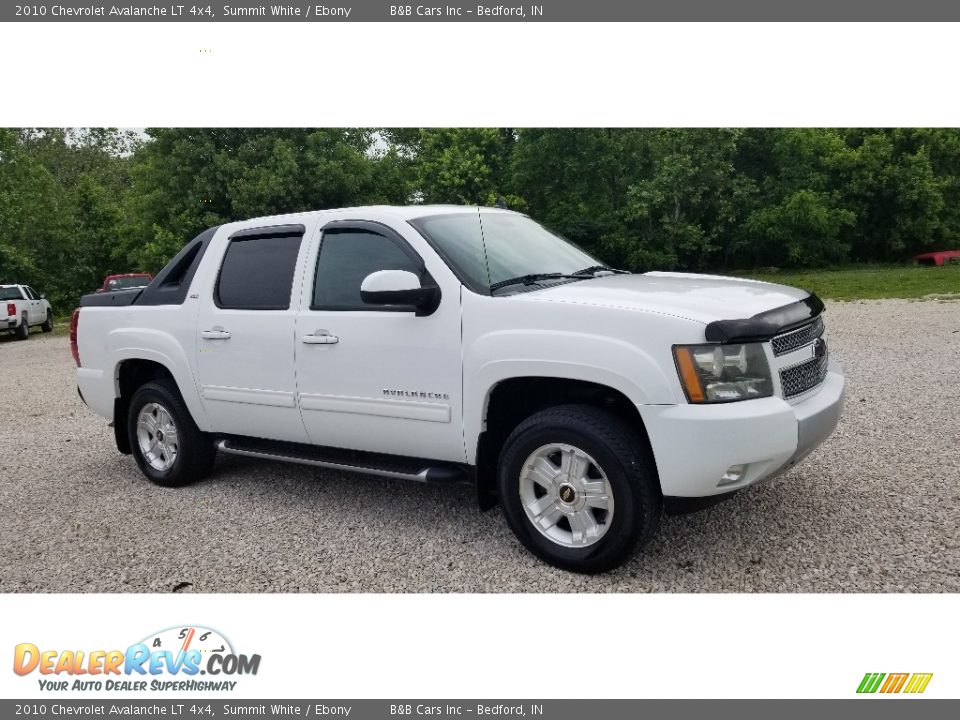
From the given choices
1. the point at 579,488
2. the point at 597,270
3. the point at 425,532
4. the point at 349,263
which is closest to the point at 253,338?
the point at 349,263

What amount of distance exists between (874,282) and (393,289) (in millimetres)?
24508

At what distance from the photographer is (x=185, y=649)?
323 cm

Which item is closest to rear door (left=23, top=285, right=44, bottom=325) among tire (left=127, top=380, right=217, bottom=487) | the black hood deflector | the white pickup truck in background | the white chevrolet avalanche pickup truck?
the white pickup truck in background

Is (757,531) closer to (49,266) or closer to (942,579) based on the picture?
(942,579)

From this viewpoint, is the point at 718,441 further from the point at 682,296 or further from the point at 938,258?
the point at 938,258

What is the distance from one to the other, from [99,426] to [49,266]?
33202 millimetres

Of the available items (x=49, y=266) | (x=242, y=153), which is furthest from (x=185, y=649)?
(x=49, y=266)

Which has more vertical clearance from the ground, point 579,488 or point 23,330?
point 579,488

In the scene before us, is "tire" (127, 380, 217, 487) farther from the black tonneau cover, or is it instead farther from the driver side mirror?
the driver side mirror

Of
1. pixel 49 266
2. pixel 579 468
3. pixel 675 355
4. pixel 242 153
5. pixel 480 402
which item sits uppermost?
pixel 242 153

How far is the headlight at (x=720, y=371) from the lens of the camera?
3.49m

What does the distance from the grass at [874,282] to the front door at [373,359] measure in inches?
747

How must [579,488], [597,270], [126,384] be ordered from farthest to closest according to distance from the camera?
[126,384] → [597,270] → [579,488]

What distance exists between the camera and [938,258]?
3167 centimetres
